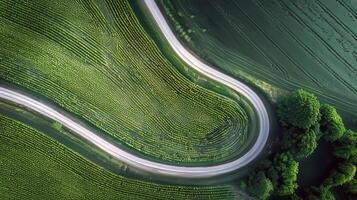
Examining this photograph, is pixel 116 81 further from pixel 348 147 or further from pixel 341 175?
pixel 341 175

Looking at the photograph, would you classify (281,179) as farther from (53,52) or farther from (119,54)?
(53,52)

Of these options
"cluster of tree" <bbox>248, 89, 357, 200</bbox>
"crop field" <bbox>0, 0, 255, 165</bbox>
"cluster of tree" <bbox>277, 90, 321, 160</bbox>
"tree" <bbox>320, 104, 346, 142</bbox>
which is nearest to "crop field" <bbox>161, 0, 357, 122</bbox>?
"tree" <bbox>320, 104, 346, 142</bbox>

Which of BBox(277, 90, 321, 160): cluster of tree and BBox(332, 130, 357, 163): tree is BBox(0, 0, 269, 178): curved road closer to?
BBox(277, 90, 321, 160): cluster of tree

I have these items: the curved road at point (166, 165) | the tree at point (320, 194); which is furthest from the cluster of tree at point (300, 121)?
the tree at point (320, 194)

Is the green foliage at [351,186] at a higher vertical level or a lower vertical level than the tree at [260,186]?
lower

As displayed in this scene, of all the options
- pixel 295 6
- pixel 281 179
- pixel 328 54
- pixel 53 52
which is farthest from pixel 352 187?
pixel 53 52

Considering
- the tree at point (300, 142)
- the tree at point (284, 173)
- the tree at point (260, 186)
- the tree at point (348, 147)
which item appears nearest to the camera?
the tree at point (260, 186)

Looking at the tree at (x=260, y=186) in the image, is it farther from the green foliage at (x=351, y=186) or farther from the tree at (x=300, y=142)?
the green foliage at (x=351, y=186)
